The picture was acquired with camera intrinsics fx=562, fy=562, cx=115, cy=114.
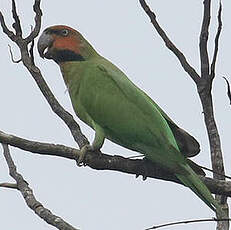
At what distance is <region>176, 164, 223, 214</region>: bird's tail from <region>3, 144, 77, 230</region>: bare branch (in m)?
0.92

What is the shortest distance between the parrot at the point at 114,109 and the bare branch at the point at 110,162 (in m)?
0.08

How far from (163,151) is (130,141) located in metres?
0.39

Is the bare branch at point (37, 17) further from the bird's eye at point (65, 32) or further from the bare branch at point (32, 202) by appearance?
the bare branch at point (32, 202)

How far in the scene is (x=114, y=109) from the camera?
4754mm

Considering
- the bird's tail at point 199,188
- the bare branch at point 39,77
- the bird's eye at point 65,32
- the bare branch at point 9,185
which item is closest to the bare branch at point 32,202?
the bare branch at point 9,185

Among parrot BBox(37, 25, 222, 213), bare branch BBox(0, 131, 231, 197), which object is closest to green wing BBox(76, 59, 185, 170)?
parrot BBox(37, 25, 222, 213)

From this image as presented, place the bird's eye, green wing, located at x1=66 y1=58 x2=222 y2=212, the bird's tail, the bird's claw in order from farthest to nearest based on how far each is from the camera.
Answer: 1. the bird's eye
2. green wing, located at x1=66 y1=58 x2=222 y2=212
3. the bird's claw
4. the bird's tail

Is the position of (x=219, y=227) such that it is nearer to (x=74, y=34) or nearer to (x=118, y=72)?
(x=118, y=72)

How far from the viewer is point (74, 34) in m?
5.45

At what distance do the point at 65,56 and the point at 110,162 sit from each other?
6.14 feet

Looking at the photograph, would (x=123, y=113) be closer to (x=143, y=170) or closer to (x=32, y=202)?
(x=143, y=170)

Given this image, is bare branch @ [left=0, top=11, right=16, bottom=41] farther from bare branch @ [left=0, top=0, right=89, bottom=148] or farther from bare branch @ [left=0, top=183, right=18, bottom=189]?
bare branch @ [left=0, top=183, right=18, bottom=189]

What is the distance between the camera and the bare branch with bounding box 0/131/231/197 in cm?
329

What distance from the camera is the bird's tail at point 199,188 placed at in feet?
12.1
